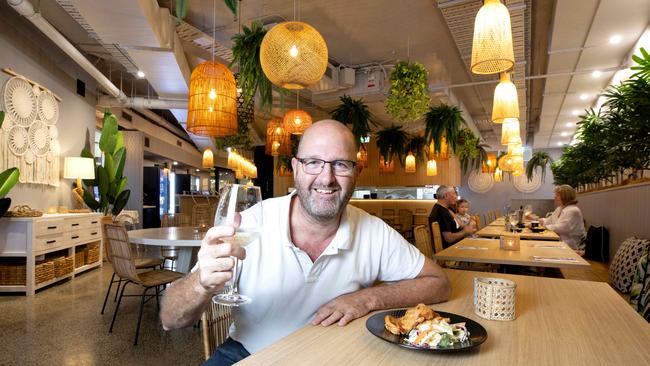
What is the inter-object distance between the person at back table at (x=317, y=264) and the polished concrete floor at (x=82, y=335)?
1.91 m

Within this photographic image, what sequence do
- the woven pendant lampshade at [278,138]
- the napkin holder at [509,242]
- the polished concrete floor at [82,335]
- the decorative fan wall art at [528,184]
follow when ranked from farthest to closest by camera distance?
1. the decorative fan wall art at [528,184]
2. the woven pendant lampshade at [278,138]
3. the napkin holder at [509,242]
4. the polished concrete floor at [82,335]

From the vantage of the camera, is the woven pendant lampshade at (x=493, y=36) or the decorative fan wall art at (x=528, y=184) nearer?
the woven pendant lampshade at (x=493, y=36)

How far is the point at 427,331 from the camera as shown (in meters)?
1.00

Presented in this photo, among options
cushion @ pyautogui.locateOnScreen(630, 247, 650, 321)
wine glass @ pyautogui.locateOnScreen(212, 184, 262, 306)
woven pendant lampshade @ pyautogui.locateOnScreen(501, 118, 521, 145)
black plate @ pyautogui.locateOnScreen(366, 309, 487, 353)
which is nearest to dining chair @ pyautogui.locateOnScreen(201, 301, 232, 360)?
wine glass @ pyautogui.locateOnScreen(212, 184, 262, 306)

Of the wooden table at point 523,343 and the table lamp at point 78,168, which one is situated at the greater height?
the table lamp at point 78,168

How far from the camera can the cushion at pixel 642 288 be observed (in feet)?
7.73

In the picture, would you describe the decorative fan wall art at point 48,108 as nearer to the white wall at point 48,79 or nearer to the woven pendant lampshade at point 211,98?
the white wall at point 48,79

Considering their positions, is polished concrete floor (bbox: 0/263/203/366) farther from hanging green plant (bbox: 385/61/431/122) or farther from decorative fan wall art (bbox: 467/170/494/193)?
decorative fan wall art (bbox: 467/170/494/193)

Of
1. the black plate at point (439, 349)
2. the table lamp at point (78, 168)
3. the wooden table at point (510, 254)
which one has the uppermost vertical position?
the table lamp at point (78, 168)

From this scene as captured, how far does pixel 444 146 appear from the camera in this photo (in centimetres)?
729

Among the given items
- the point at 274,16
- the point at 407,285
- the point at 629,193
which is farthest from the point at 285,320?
the point at 274,16

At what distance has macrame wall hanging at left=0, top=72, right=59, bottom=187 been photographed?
548 cm

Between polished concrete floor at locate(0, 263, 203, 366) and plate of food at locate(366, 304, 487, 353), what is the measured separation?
2305mm

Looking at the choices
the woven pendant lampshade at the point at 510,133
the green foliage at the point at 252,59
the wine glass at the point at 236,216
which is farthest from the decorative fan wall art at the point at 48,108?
the wine glass at the point at 236,216
